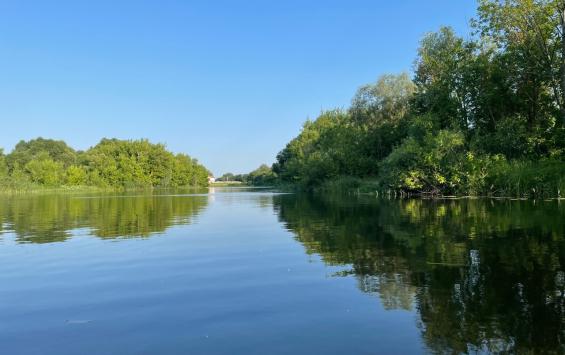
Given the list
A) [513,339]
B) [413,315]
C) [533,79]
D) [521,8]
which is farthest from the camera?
[533,79]

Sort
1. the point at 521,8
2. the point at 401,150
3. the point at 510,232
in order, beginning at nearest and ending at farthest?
1. the point at 510,232
2. the point at 521,8
3. the point at 401,150

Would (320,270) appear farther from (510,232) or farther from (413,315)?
(510,232)

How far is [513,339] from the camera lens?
20.1 feet

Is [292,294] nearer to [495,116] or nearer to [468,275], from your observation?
[468,275]

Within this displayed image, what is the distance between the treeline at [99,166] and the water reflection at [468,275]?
10154 centimetres

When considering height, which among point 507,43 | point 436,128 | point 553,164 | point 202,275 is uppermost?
point 507,43

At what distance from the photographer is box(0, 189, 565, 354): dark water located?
641cm

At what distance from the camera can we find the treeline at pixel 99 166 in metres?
116

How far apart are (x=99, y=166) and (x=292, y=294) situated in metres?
135

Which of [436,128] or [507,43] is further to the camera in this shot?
[436,128]

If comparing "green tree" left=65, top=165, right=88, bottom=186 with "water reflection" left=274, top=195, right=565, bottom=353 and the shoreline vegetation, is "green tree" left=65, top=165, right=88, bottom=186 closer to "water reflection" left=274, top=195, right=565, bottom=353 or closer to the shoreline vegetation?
the shoreline vegetation

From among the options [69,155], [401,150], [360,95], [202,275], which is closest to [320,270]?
[202,275]

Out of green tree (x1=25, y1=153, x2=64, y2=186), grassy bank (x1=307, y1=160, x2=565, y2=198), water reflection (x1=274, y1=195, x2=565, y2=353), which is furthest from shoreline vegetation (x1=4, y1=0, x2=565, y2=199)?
green tree (x1=25, y1=153, x2=64, y2=186)

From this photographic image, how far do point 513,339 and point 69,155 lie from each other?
561 feet
